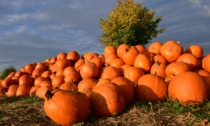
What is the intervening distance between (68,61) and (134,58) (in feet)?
7.77

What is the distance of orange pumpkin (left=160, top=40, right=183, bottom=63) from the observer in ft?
20.9

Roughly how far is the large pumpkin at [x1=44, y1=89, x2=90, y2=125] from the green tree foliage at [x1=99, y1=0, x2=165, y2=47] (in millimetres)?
15312

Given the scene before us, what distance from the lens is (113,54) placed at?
24.3 feet

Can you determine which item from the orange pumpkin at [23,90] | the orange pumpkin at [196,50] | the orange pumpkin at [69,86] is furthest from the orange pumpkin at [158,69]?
the orange pumpkin at [23,90]

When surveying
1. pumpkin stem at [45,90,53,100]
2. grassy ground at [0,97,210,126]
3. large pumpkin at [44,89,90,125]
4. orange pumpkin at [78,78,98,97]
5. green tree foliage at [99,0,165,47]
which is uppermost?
green tree foliage at [99,0,165,47]

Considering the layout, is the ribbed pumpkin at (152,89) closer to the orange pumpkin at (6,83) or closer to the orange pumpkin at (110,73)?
the orange pumpkin at (110,73)

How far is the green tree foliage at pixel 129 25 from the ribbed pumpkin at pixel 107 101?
1497 cm

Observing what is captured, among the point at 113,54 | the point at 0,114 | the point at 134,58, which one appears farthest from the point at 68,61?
the point at 0,114

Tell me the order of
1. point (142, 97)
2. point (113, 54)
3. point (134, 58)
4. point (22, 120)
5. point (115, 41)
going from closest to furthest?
1. point (22, 120)
2. point (142, 97)
3. point (134, 58)
4. point (113, 54)
5. point (115, 41)

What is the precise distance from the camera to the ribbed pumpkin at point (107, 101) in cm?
407

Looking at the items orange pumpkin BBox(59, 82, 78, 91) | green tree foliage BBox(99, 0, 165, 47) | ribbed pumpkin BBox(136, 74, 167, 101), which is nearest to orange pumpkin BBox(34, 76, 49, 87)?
orange pumpkin BBox(59, 82, 78, 91)

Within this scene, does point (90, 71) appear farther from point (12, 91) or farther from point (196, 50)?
point (12, 91)

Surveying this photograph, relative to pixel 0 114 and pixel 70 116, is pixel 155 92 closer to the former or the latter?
pixel 70 116

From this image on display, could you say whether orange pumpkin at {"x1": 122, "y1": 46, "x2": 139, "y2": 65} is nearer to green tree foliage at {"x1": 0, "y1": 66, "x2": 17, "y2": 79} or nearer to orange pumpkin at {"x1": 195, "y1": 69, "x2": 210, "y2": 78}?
orange pumpkin at {"x1": 195, "y1": 69, "x2": 210, "y2": 78}
